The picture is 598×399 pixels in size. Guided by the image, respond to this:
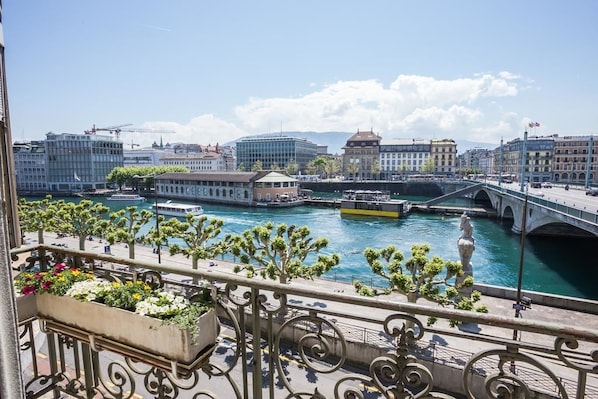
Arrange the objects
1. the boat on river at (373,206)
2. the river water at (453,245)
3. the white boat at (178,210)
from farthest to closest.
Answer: the boat on river at (373,206) → the white boat at (178,210) → the river water at (453,245)

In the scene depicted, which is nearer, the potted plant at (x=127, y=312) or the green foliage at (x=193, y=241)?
the potted plant at (x=127, y=312)

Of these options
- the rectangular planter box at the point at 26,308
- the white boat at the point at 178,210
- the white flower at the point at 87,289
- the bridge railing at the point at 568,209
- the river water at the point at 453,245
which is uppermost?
the white flower at the point at 87,289

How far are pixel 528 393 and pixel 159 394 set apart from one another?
251 centimetres

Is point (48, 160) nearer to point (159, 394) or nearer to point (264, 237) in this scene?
point (264, 237)

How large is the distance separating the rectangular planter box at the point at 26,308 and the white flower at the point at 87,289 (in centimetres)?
44

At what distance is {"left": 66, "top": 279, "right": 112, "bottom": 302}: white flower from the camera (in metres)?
2.91

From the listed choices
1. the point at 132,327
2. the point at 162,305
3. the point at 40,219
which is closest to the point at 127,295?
the point at 132,327

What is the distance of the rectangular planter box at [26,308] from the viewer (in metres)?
3.06

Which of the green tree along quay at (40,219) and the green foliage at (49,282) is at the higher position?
the green foliage at (49,282)

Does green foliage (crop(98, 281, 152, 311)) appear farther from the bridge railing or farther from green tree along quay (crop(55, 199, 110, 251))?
the bridge railing

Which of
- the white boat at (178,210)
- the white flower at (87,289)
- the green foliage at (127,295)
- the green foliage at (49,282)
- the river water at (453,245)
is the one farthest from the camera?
the white boat at (178,210)

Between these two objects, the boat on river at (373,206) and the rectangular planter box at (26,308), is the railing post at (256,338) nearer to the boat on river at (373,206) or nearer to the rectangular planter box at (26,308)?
the rectangular planter box at (26,308)

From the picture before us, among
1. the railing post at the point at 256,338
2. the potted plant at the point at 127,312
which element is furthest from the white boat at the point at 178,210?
the railing post at the point at 256,338

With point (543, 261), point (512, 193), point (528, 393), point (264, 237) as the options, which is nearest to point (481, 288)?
point (264, 237)
